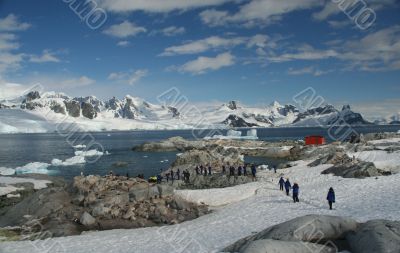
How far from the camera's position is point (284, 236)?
1878cm

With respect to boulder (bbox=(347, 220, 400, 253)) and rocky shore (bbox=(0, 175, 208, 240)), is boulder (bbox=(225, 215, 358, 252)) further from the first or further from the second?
rocky shore (bbox=(0, 175, 208, 240))

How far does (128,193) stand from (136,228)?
19.6 feet

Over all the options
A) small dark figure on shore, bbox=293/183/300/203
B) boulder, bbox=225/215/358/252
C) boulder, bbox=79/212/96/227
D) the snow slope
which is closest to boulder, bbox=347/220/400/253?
boulder, bbox=225/215/358/252

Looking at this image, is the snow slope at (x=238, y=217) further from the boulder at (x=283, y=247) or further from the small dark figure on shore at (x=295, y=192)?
the boulder at (x=283, y=247)

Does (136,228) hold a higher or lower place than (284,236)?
lower

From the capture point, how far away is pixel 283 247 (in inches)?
665

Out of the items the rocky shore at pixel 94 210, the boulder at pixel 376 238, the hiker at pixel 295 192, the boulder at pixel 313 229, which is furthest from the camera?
the hiker at pixel 295 192

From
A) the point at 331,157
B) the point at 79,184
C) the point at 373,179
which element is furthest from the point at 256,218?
the point at 331,157

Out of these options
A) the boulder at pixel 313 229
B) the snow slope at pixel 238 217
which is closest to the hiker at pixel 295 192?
the snow slope at pixel 238 217

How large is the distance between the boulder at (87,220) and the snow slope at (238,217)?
7.62ft

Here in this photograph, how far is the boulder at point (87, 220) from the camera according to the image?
31458 mm

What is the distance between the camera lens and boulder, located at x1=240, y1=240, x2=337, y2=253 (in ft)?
54.6

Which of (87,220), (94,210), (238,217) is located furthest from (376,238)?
(94,210)

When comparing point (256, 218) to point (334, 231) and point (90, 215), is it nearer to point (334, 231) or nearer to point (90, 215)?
point (334, 231)
